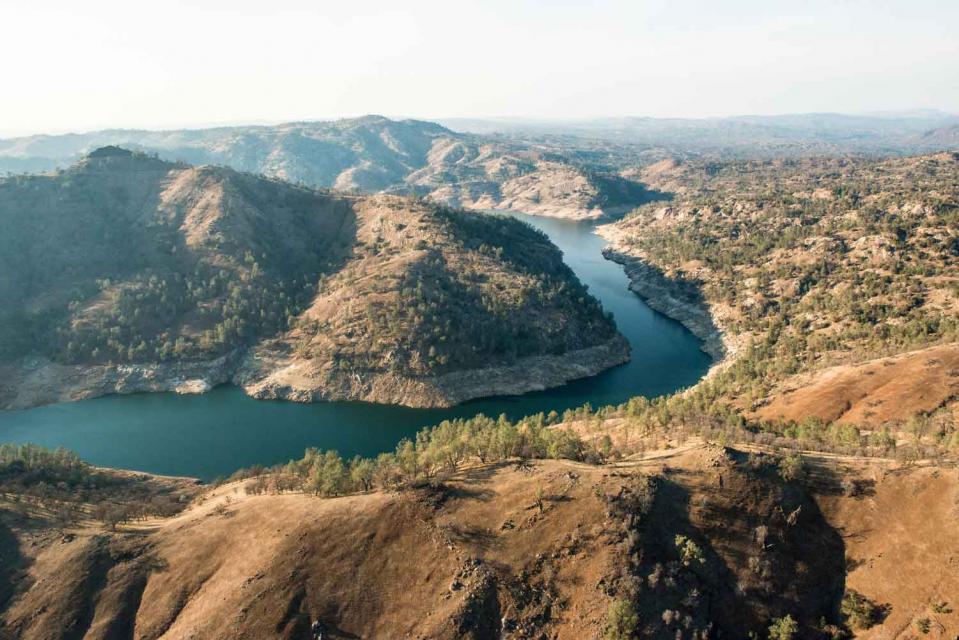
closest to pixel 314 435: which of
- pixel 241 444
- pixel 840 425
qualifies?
pixel 241 444

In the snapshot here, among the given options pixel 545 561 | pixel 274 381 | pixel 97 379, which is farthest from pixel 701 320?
pixel 97 379

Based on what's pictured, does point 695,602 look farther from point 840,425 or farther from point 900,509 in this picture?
point 840,425

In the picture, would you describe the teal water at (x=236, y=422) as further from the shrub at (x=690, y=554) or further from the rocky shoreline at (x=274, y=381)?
the shrub at (x=690, y=554)

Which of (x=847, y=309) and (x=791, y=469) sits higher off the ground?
(x=791, y=469)

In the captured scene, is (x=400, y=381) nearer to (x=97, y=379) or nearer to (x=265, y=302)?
(x=265, y=302)

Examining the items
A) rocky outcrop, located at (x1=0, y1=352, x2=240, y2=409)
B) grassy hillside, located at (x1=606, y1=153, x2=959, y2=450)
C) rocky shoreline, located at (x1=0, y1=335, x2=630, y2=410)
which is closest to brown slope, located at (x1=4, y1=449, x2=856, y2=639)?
grassy hillside, located at (x1=606, y1=153, x2=959, y2=450)

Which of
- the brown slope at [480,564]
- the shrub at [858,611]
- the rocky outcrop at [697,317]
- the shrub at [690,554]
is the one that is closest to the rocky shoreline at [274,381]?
the rocky outcrop at [697,317]

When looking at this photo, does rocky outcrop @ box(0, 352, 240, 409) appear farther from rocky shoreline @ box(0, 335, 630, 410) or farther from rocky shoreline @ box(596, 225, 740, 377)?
rocky shoreline @ box(596, 225, 740, 377)
